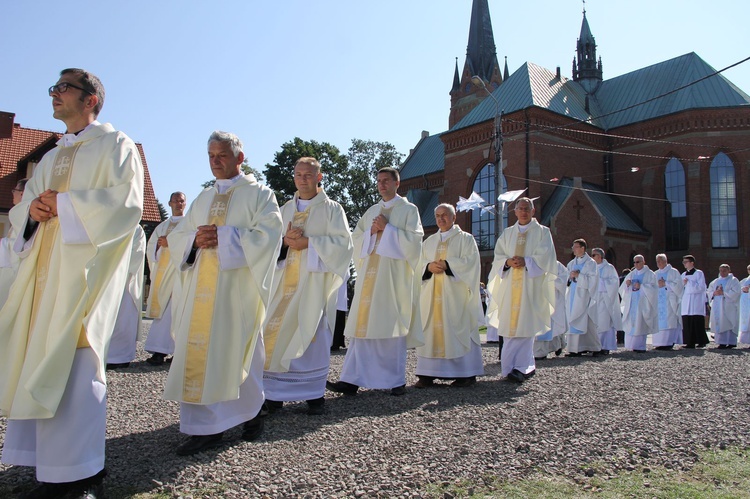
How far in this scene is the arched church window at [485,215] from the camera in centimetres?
3597

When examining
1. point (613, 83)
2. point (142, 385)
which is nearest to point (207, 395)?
point (142, 385)

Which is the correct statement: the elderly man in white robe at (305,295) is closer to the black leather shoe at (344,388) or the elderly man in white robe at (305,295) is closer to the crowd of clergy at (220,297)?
the crowd of clergy at (220,297)

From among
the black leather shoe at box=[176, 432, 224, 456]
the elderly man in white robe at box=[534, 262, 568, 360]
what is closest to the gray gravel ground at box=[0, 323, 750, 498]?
the black leather shoe at box=[176, 432, 224, 456]

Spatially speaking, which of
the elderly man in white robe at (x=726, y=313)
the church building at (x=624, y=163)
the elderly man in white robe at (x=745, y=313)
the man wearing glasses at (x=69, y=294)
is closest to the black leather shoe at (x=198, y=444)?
the man wearing glasses at (x=69, y=294)

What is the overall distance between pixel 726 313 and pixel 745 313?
105 centimetres

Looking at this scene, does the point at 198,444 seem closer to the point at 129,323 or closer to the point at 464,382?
the point at 464,382

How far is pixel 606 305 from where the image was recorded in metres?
13.8

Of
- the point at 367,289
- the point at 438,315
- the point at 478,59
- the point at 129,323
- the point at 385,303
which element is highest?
the point at 478,59

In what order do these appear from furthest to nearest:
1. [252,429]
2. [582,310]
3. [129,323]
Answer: [582,310] → [129,323] → [252,429]

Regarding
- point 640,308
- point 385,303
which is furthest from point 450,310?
point 640,308

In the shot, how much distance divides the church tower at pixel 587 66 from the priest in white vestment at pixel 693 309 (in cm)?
2804

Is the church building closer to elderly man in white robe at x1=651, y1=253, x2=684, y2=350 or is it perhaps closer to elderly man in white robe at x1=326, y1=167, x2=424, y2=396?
elderly man in white robe at x1=651, y1=253, x2=684, y2=350

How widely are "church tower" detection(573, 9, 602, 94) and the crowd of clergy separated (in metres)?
37.9

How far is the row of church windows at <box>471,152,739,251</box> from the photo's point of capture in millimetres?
33656
